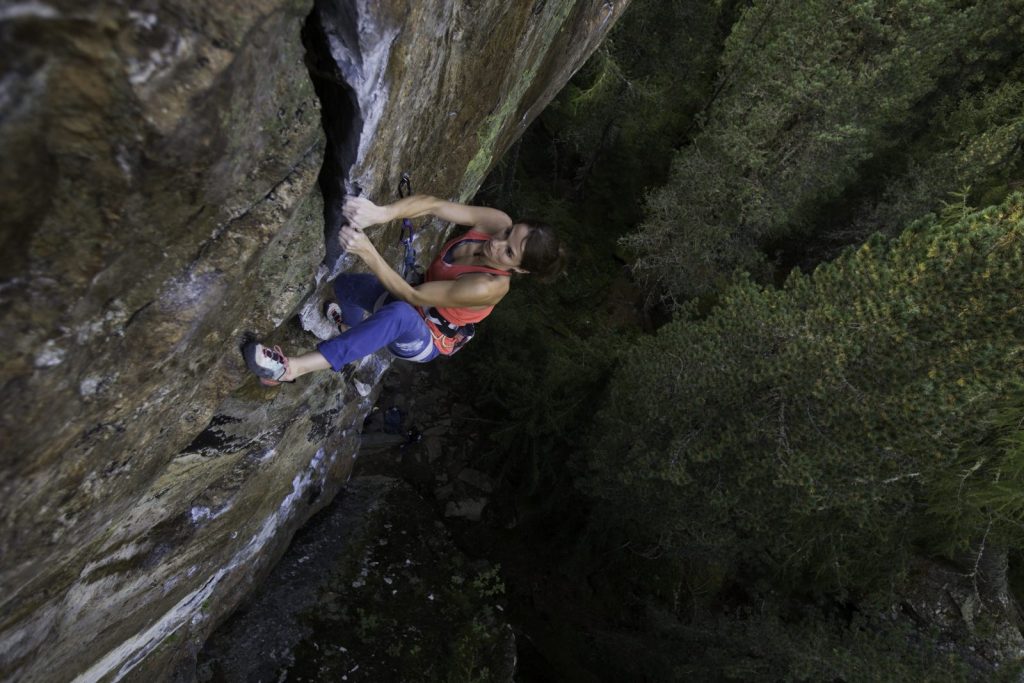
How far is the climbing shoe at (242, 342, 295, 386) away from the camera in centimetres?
402

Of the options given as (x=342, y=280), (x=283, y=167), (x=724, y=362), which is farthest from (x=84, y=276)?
(x=724, y=362)

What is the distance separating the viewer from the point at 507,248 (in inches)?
159

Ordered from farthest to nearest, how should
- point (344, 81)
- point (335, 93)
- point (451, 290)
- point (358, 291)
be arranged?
point (358, 291) → point (451, 290) → point (335, 93) → point (344, 81)

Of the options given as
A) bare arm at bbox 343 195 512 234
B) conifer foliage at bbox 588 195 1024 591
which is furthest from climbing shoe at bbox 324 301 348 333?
conifer foliage at bbox 588 195 1024 591

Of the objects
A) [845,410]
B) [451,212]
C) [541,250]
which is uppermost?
[541,250]

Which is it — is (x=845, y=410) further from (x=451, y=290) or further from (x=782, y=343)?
(x=451, y=290)

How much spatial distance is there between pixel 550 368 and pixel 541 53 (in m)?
6.13

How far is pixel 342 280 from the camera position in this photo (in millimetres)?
4984

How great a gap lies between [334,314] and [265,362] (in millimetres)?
1166

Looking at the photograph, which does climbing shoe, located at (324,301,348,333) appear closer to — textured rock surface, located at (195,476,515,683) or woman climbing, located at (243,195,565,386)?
woman climbing, located at (243,195,565,386)

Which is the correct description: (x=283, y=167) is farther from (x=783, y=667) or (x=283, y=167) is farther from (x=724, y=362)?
(x=783, y=667)

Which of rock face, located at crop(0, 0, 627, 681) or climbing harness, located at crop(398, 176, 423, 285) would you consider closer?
rock face, located at crop(0, 0, 627, 681)

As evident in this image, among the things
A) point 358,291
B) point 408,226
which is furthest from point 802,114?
point 358,291

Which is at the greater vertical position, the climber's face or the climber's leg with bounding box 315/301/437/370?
the climber's face
